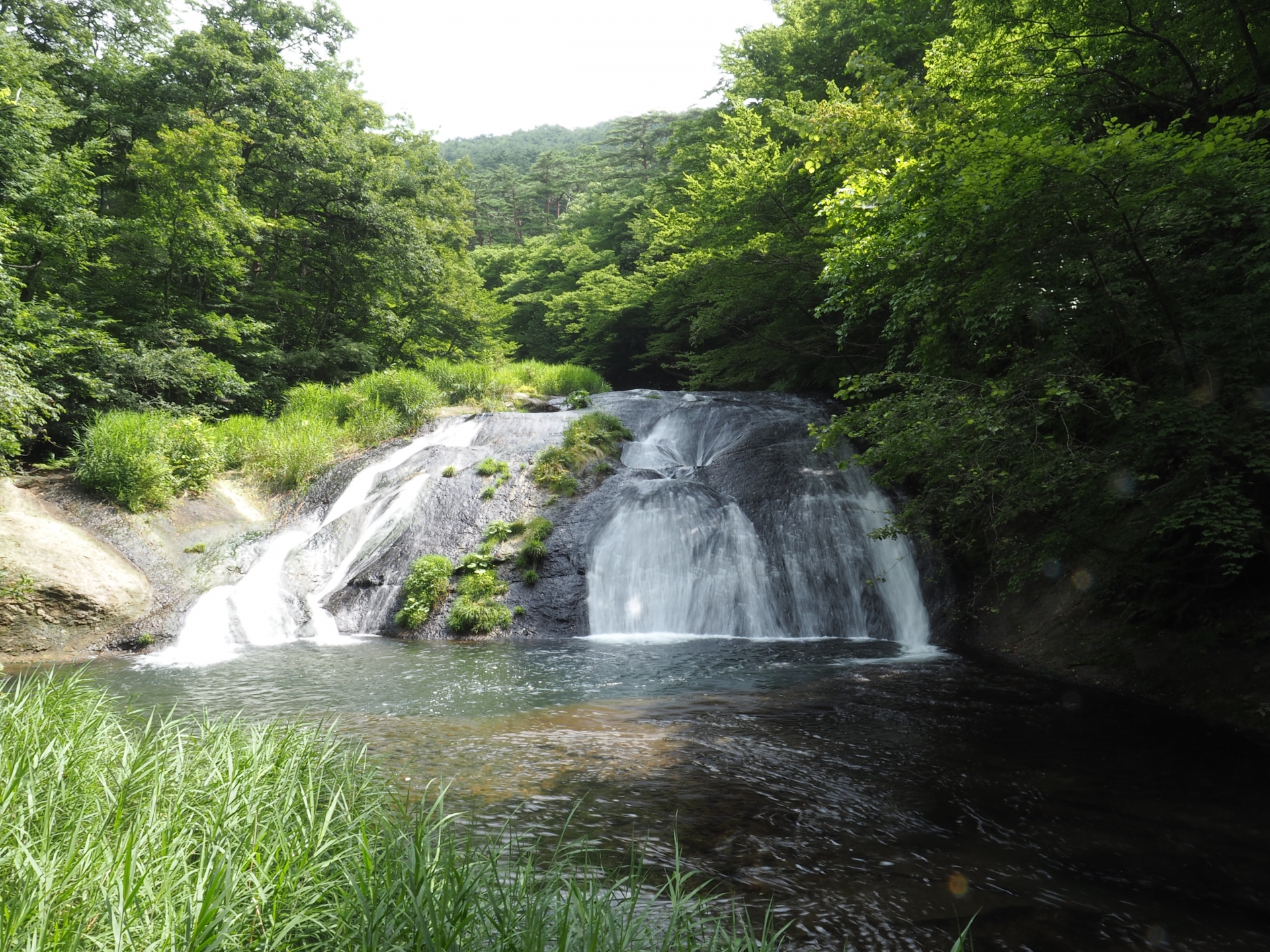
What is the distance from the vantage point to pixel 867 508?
37.7 ft

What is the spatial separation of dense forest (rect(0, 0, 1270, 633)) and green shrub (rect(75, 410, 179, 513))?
1.07m

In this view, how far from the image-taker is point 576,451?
13164 millimetres

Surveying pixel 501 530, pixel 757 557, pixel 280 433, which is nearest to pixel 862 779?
pixel 757 557

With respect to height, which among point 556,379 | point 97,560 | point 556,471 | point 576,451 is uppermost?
point 556,379

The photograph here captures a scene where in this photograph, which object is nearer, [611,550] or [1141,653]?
[1141,653]

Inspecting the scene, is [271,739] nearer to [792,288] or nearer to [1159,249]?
[1159,249]

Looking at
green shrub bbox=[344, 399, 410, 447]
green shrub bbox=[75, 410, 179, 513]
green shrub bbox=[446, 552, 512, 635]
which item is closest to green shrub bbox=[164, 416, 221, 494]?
green shrub bbox=[75, 410, 179, 513]

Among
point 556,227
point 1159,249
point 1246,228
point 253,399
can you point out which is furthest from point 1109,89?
point 556,227

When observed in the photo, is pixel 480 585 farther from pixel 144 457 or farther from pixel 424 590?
pixel 144 457

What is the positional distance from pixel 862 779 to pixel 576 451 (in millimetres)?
9409

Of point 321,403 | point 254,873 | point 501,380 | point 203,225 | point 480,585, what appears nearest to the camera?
point 254,873

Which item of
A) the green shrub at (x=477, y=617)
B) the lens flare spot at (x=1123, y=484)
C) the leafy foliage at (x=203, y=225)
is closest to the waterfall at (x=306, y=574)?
the green shrub at (x=477, y=617)

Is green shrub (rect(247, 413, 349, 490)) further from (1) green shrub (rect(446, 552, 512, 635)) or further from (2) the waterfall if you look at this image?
(1) green shrub (rect(446, 552, 512, 635))

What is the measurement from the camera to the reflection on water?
10.0ft
